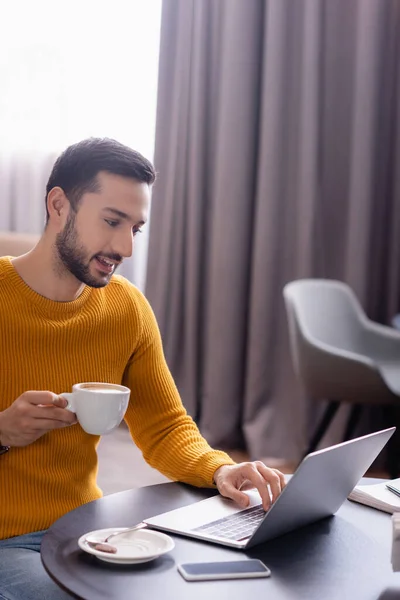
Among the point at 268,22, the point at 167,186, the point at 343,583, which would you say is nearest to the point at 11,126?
the point at 167,186

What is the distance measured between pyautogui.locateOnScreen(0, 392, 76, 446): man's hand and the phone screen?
0.91 feet

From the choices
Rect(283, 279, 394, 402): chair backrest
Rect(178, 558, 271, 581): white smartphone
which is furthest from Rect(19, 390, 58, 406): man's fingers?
Rect(283, 279, 394, 402): chair backrest

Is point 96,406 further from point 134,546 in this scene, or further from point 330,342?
point 330,342

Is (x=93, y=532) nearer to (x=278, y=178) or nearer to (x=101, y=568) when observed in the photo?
(x=101, y=568)

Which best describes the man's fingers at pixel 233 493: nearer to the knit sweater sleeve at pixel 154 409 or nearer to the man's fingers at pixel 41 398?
the knit sweater sleeve at pixel 154 409

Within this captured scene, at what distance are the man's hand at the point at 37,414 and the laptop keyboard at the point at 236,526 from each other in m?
0.24

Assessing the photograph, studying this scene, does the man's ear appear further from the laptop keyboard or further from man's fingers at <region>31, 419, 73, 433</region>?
the laptop keyboard

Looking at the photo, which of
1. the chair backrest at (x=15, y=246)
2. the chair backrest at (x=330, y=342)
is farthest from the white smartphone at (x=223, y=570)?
the chair backrest at (x=330, y=342)

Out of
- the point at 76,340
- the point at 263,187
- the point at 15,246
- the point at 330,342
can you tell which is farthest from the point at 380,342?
the point at 76,340

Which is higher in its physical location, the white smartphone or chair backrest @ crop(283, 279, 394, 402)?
the white smartphone

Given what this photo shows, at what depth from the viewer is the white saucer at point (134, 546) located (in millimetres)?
1029

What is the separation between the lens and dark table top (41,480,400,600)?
983mm

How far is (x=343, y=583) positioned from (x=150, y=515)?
0.30 metres

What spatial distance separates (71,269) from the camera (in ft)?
4.83
